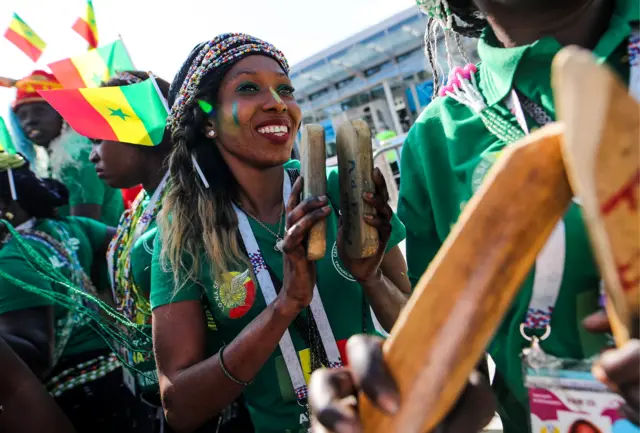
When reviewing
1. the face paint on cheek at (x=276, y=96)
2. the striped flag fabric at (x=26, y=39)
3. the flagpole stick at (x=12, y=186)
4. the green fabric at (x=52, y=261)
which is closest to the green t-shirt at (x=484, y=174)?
the face paint on cheek at (x=276, y=96)

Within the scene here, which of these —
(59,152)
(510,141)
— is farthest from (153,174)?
(510,141)

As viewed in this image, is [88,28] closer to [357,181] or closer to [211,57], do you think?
[211,57]

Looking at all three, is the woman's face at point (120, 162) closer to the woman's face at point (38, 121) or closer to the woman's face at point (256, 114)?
the woman's face at point (256, 114)

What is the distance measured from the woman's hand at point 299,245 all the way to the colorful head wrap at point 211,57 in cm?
76

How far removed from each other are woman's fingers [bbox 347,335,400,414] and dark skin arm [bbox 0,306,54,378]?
7.15 ft

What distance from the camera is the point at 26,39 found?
4.19 m

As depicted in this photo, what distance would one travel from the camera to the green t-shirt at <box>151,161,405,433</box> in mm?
1677

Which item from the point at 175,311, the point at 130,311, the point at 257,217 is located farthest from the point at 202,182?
the point at 130,311

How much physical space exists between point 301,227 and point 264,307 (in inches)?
19.1

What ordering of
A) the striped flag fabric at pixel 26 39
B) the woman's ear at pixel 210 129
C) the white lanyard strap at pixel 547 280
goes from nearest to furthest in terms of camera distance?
the white lanyard strap at pixel 547 280, the woman's ear at pixel 210 129, the striped flag fabric at pixel 26 39

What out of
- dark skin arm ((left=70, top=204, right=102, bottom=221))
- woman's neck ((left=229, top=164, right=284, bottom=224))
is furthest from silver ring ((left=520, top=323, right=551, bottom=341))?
dark skin arm ((left=70, top=204, right=102, bottom=221))

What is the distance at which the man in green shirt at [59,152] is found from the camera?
3957mm

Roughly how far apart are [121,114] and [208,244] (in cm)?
101

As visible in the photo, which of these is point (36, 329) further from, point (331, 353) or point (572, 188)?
point (572, 188)
